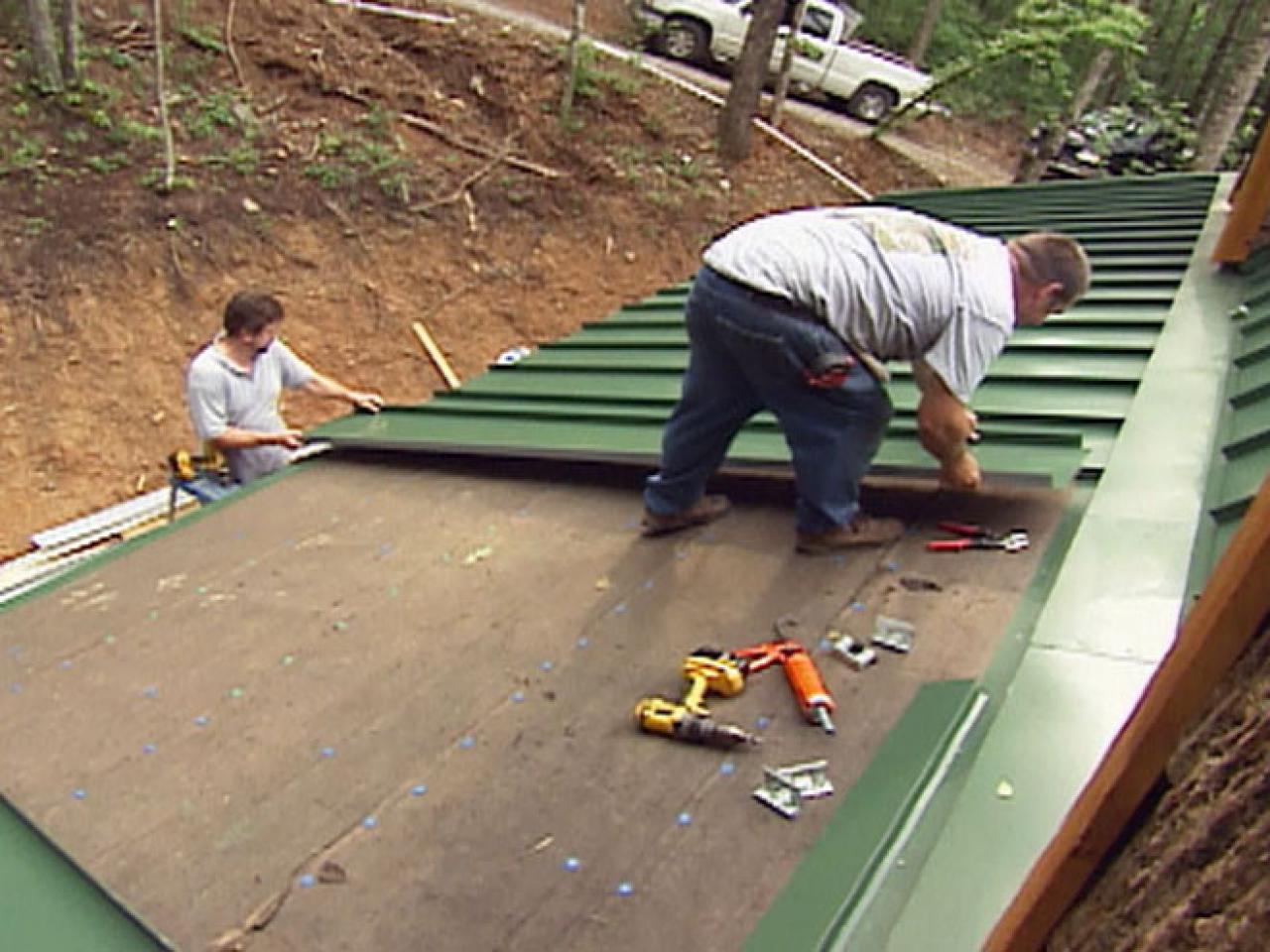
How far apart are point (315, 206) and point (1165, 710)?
1127cm

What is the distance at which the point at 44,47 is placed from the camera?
955 cm

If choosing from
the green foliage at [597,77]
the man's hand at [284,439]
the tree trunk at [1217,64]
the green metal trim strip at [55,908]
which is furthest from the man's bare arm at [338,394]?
the tree trunk at [1217,64]

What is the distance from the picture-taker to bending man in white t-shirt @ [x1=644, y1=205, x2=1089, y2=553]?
2643 millimetres

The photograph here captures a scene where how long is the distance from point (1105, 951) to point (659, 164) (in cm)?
1372

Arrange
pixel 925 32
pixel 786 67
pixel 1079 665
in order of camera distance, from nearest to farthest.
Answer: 1. pixel 1079 665
2. pixel 786 67
3. pixel 925 32

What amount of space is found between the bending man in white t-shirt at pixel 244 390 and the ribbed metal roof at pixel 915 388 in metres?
0.34

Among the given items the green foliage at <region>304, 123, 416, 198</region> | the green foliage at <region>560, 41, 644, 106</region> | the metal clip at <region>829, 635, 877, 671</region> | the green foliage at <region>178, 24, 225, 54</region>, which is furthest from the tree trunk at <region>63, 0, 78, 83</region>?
the metal clip at <region>829, 635, 877, 671</region>

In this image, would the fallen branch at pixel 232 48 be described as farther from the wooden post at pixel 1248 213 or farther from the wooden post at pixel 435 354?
the wooden post at pixel 1248 213

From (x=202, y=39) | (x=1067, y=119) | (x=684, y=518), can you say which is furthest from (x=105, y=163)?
(x=1067, y=119)

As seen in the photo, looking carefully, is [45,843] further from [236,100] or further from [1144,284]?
[236,100]

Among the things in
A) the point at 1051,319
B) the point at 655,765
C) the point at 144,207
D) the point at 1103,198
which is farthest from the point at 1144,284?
the point at 144,207

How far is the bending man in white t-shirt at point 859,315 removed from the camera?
2.64 m

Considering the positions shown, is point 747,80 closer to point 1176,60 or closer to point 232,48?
point 232,48

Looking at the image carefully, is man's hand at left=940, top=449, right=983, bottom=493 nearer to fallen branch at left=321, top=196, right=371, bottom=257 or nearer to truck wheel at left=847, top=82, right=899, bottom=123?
fallen branch at left=321, top=196, right=371, bottom=257
